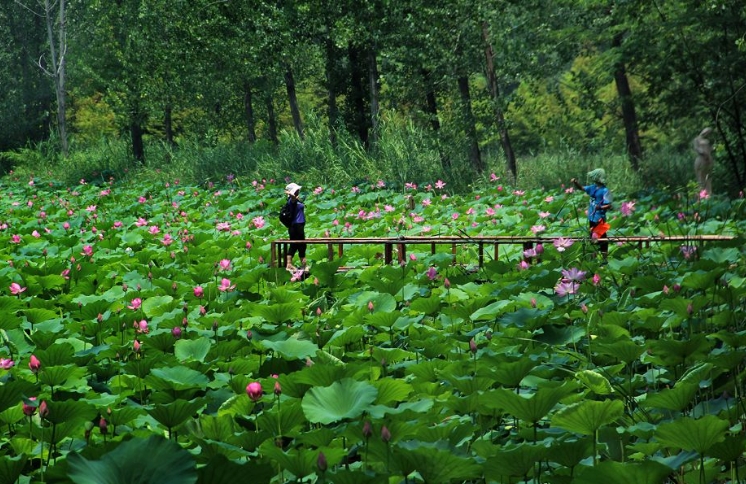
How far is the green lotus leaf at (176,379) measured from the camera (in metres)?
3.26

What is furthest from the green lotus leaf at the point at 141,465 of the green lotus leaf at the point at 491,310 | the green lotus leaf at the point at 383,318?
the green lotus leaf at the point at 491,310

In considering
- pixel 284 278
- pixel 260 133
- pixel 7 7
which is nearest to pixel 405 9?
pixel 284 278

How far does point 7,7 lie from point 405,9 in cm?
2563

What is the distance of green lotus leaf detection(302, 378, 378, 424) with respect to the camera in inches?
101

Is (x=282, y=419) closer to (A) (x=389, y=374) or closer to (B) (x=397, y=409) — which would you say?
(B) (x=397, y=409)

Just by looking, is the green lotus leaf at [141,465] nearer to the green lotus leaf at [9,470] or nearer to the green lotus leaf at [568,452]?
the green lotus leaf at [9,470]

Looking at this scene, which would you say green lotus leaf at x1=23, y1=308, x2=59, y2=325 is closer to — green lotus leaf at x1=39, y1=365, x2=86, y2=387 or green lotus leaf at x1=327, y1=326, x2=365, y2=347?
green lotus leaf at x1=39, y1=365, x2=86, y2=387

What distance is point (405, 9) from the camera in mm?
18094

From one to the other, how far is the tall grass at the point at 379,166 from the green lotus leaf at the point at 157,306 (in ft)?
35.1

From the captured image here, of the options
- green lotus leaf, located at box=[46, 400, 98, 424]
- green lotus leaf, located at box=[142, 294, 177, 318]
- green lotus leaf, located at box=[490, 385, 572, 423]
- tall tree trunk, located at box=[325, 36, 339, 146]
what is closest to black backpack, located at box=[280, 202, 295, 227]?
green lotus leaf, located at box=[142, 294, 177, 318]

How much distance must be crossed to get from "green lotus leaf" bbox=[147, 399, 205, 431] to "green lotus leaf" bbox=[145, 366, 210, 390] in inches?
18.1

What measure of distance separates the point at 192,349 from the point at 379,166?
13.9 metres

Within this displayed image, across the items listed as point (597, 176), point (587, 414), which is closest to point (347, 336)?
point (587, 414)

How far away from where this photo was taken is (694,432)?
2.22 m
